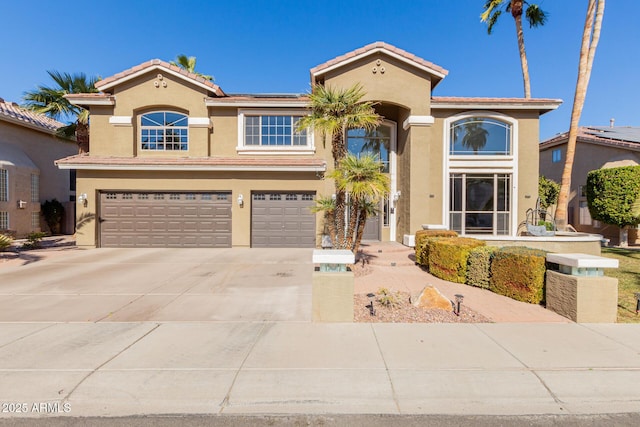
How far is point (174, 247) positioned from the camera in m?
13.6

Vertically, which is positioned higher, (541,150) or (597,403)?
(541,150)

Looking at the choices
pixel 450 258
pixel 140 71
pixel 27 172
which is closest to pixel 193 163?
pixel 140 71

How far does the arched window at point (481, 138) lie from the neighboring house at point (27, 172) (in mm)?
Answer: 22365

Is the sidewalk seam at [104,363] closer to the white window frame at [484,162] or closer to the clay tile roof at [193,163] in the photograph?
the clay tile roof at [193,163]

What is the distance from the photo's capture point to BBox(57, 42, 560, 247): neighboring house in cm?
→ 1353

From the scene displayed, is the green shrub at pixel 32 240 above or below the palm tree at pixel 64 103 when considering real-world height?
below

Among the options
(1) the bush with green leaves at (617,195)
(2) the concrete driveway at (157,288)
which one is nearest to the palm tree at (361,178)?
(2) the concrete driveway at (157,288)

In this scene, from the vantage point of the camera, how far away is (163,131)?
1467 cm

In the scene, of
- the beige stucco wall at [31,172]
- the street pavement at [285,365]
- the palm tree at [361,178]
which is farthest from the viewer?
the beige stucco wall at [31,172]

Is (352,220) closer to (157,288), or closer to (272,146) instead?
(157,288)

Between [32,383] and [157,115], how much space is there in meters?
13.9

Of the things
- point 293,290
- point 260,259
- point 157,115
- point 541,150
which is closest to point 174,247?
point 260,259

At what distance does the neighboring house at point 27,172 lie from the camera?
15.9 meters

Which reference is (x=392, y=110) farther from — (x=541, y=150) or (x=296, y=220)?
(x=541, y=150)
